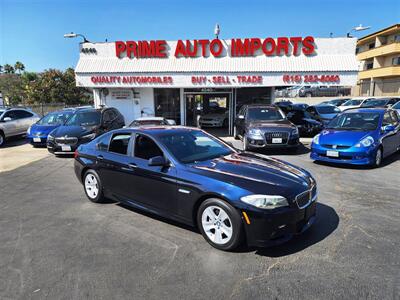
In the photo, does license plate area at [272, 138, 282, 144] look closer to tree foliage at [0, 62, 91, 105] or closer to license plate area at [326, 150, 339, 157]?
license plate area at [326, 150, 339, 157]

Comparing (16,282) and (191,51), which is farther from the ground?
(191,51)

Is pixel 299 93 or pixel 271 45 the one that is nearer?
pixel 271 45

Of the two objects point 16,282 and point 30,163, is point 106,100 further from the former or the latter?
point 16,282

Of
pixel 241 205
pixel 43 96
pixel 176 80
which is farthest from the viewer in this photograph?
pixel 43 96

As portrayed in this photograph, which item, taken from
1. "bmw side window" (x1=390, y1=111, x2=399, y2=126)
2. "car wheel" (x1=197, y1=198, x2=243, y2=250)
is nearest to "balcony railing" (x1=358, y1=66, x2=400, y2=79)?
"bmw side window" (x1=390, y1=111, x2=399, y2=126)

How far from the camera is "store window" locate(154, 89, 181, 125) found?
16.7m

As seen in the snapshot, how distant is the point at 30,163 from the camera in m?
9.47

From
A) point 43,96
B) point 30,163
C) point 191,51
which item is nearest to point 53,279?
point 30,163

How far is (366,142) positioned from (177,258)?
20.8ft

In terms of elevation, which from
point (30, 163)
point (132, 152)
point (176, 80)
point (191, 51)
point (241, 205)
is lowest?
point (30, 163)

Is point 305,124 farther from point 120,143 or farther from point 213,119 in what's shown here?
point 120,143

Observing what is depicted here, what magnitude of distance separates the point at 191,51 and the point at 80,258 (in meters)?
13.4

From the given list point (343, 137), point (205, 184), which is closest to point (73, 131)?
point (205, 184)

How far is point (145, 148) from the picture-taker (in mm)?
4598
